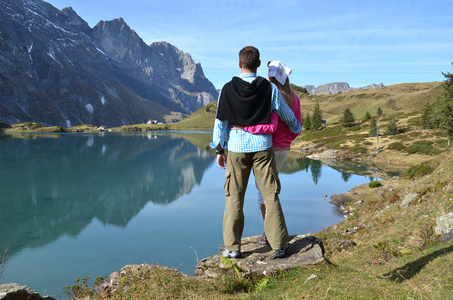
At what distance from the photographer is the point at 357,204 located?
31.9 meters

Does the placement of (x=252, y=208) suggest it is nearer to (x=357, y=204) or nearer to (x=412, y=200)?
(x=357, y=204)

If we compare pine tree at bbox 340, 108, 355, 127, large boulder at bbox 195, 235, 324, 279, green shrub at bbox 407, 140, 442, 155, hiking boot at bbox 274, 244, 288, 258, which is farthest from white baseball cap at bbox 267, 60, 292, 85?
pine tree at bbox 340, 108, 355, 127

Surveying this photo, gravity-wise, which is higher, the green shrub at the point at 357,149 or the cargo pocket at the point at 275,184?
the cargo pocket at the point at 275,184

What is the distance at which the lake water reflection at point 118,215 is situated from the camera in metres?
20.8

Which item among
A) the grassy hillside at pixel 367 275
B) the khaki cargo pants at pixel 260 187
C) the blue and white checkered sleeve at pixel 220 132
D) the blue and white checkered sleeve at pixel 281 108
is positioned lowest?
the grassy hillside at pixel 367 275

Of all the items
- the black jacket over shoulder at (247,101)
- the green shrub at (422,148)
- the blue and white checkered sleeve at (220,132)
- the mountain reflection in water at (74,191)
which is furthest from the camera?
the green shrub at (422,148)

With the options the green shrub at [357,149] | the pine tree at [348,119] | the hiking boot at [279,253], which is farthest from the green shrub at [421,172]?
the pine tree at [348,119]

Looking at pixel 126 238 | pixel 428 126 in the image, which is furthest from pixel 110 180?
pixel 428 126

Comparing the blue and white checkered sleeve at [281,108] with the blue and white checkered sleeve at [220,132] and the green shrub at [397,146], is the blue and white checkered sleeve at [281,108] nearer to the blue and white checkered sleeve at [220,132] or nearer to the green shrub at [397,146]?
the blue and white checkered sleeve at [220,132]

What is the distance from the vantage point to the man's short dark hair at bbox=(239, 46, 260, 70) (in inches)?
222

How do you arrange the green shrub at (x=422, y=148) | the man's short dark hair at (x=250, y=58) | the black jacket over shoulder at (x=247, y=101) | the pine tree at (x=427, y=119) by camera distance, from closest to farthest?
1. the black jacket over shoulder at (x=247, y=101)
2. the man's short dark hair at (x=250, y=58)
3. the green shrub at (x=422, y=148)
4. the pine tree at (x=427, y=119)

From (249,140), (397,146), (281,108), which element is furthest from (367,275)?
(397,146)

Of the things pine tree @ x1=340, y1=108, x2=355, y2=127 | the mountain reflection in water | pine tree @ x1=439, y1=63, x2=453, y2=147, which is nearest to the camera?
the mountain reflection in water

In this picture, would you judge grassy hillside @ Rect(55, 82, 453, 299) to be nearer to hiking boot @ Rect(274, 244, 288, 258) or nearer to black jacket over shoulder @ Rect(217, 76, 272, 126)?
hiking boot @ Rect(274, 244, 288, 258)
